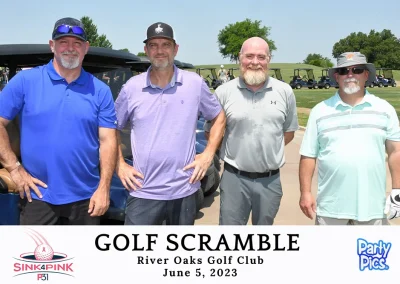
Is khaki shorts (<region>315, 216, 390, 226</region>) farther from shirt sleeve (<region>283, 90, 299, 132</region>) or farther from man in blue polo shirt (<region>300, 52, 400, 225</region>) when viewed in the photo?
shirt sleeve (<region>283, 90, 299, 132</region>)

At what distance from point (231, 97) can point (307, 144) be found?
1.95 ft

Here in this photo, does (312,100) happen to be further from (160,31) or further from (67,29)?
(67,29)

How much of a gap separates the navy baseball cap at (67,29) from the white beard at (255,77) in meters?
1.05

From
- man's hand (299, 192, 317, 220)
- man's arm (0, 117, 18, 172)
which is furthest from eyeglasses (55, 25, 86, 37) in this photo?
man's hand (299, 192, 317, 220)

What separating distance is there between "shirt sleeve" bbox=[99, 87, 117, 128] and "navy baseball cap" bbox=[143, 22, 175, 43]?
1.38ft

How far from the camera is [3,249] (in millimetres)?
2271

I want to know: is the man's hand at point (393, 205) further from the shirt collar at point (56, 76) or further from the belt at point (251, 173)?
the shirt collar at point (56, 76)

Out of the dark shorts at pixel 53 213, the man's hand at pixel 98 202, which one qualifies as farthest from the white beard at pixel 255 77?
Answer: the dark shorts at pixel 53 213

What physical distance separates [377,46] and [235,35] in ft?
104

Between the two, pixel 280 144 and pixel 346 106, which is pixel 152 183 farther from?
pixel 346 106

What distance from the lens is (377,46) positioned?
3713 inches

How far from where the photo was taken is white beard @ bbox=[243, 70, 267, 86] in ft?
9.18

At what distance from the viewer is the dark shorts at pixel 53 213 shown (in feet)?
8.13

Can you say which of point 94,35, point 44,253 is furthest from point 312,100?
point 94,35
